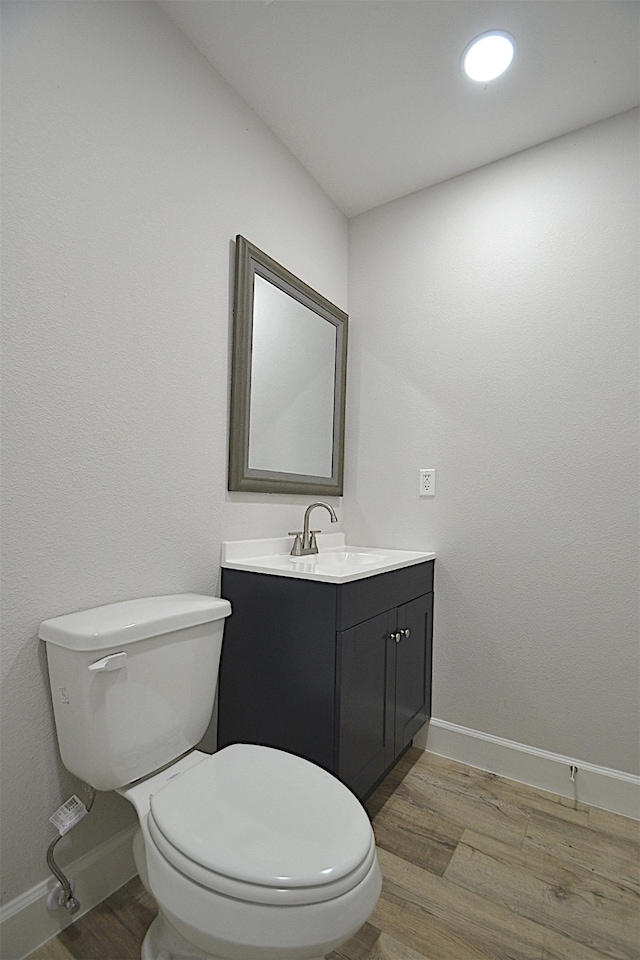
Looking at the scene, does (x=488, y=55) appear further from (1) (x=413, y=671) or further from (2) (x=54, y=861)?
(2) (x=54, y=861)

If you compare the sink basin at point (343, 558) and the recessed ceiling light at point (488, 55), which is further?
the sink basin at point (343, 558)

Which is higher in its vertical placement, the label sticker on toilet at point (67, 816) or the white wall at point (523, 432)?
the white wall at point (523, 432)

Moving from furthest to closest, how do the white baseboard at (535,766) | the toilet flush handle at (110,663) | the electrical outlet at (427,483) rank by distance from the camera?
the electrical outlet at (427,483), the white baseboard at (535,766), the toilet flush handle at (110,663)

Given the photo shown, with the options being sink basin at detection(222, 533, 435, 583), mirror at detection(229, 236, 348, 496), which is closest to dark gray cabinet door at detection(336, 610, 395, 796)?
sink basin at detection(222, 533, 435, 583)

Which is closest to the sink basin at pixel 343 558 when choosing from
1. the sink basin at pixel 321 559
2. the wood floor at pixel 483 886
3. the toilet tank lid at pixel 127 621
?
the sink basin at pixel 321 559

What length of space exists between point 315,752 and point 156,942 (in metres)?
0.53

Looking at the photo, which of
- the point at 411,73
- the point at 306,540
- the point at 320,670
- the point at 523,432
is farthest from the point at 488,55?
the point at 320,670

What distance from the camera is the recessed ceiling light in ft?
4.88

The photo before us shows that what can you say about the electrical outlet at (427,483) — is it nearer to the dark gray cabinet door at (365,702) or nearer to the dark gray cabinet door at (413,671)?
the dark gray cabinet door at (413,671)

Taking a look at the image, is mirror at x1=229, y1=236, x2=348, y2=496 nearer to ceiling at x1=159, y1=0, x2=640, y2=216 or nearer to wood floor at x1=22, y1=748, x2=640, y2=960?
ceiling at x1=159, y1=0, x2=640, y2=216

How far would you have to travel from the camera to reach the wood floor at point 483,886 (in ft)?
3.76

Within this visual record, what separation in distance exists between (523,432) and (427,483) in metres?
0.43

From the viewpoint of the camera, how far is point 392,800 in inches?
67.2

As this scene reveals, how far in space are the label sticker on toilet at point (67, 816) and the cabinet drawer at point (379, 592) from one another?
74 cm
